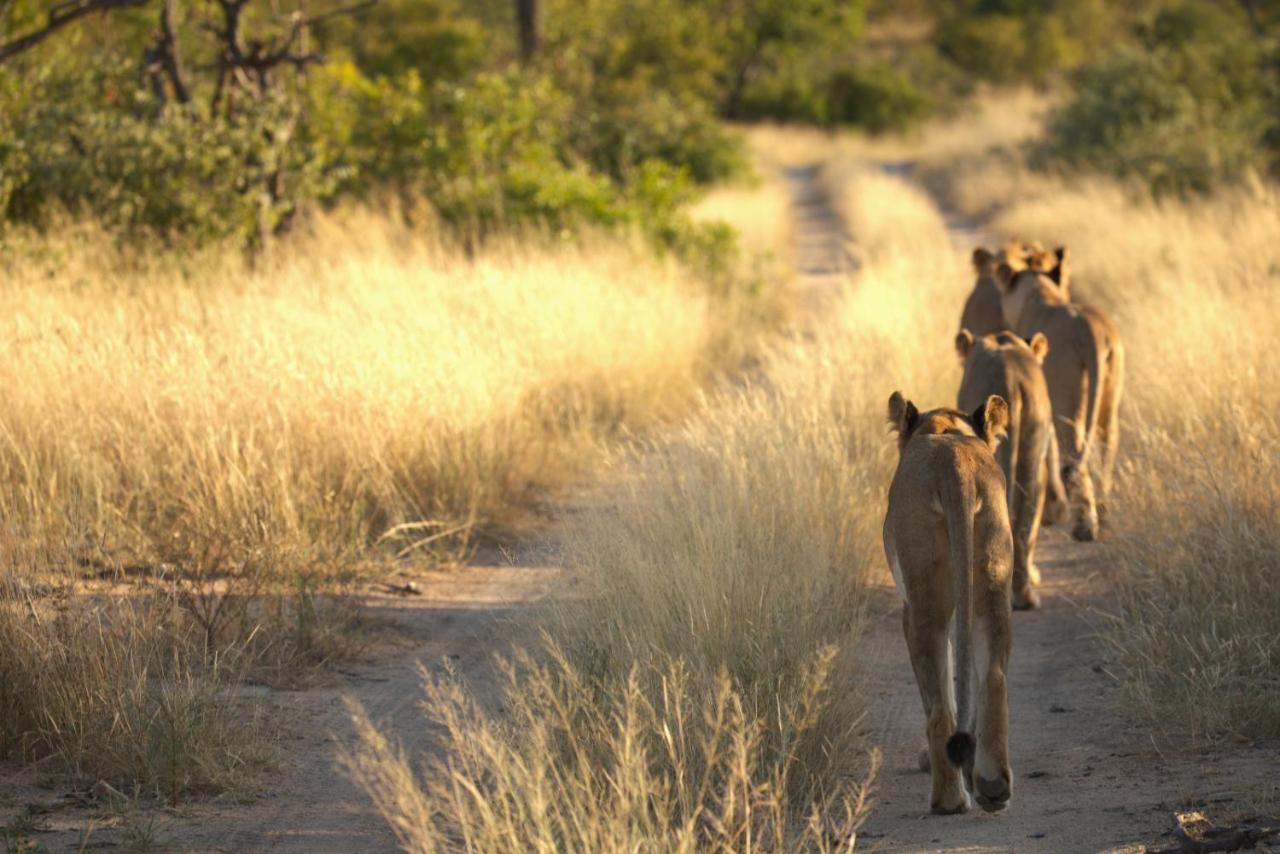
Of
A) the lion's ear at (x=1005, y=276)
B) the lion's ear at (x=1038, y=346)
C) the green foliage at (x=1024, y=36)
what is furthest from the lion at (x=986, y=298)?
the green foliage at (x=1024, y=36)

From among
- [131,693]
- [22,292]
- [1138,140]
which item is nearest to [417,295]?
[22,292]

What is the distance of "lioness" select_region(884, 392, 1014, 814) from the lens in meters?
4.69

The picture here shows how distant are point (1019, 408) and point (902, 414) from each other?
1.59 meters

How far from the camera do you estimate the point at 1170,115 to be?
931 inches

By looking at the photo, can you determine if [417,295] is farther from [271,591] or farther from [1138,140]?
[1138,140]

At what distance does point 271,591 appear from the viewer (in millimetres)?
6809

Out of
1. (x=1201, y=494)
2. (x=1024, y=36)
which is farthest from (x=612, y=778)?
(x=1024, y=36)

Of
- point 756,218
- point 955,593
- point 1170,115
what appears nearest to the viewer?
point 955,593

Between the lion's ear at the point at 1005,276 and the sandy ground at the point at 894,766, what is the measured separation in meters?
2.09

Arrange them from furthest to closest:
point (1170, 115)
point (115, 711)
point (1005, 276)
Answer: point (1170, 115) → point (1005, 276) → point (115, 711)

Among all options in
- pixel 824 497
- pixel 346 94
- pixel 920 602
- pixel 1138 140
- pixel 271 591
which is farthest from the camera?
pixel 1138 140

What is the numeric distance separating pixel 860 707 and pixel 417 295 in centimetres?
660

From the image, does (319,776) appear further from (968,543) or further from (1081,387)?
(1081,387)

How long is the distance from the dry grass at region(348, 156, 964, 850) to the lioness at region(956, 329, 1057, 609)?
0.80 m
